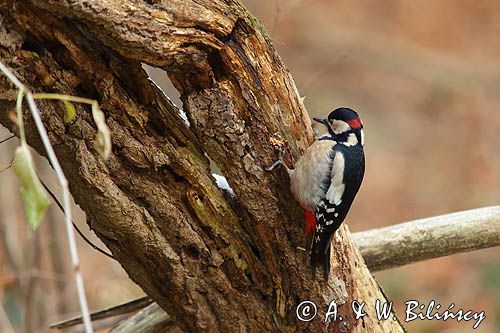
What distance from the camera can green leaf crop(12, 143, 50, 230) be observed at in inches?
56.1

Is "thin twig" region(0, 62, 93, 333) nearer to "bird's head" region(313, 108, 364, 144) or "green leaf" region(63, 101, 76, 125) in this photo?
"green leaf" region(63, 101, 76, 125)

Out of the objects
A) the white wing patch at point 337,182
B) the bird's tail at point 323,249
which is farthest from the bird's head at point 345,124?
the bird's tail at point 323,249

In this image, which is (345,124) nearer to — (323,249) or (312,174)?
(312,174)

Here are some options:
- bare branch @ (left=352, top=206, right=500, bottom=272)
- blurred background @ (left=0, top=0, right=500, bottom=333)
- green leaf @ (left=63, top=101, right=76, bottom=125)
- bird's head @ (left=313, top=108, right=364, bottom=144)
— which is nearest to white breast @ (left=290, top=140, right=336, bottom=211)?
bird's head @ (left=313, top=108, right=364, bottom=144)

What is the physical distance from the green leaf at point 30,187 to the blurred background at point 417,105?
5.51 m

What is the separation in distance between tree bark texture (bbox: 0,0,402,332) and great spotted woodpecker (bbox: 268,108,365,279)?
0.05 meters

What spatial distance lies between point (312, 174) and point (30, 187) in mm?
1489

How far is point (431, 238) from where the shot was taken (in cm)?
325

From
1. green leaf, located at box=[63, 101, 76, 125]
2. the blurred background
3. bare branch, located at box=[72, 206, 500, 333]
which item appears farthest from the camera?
the blurred background

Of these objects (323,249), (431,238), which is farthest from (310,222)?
(431,238)

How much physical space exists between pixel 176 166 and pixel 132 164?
159 mm

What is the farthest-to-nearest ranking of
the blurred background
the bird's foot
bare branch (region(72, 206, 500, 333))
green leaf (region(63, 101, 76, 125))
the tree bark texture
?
1. the blurred background
2. bare branch (region(72, 206, 500, 333))
3. the bird's foot
4. the tree bark texture
5. green leaf (region(63, 101, 76, 125))

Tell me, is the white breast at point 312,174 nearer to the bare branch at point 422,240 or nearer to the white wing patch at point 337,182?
the white wing patch at point 337,182

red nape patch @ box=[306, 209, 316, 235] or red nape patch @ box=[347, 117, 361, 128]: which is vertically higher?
red nape patch @ box=[347, 117, 361, 128]
